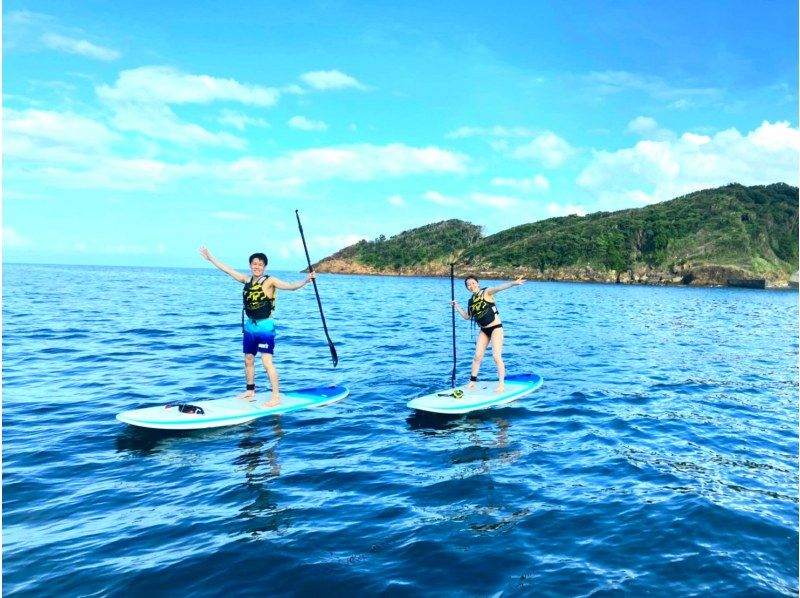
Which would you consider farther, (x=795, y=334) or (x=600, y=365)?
(x=795, y=334)

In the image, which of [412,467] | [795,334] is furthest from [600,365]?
[795,334]

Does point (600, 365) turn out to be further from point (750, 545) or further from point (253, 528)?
point (253, 528)

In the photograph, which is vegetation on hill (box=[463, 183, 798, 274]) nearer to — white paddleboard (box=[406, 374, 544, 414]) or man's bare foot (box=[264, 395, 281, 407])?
white paddleboard (box=[406, 374, 544, 414])

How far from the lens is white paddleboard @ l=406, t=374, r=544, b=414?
40.5 feet

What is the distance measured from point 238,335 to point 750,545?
23596 millimetres

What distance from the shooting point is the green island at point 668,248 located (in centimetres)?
12938

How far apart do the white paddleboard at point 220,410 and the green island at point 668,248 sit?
105 m

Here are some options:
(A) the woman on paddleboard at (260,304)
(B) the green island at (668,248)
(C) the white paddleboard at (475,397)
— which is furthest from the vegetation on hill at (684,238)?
(A) the woman on paddleboard at (260,304)

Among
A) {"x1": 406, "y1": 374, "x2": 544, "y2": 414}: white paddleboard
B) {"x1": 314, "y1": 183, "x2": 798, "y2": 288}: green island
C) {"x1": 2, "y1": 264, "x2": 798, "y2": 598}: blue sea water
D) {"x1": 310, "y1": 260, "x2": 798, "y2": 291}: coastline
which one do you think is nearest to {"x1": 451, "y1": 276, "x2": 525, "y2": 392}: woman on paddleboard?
{"x1": 406, "y1": 374, "x2": 544, "y2": 414}: white paddleboard

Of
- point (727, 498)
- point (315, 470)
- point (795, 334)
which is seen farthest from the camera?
point (795, 334)

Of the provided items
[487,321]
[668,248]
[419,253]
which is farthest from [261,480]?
[419,253]

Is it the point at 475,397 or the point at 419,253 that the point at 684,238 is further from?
the point at 475,397

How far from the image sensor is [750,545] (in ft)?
21.9

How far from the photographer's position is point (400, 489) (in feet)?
27.0
